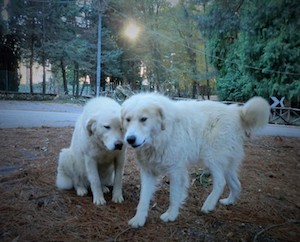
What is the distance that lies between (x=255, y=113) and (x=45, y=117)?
19.8ft

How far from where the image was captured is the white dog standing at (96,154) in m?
2.32

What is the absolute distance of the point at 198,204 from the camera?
2539 mm

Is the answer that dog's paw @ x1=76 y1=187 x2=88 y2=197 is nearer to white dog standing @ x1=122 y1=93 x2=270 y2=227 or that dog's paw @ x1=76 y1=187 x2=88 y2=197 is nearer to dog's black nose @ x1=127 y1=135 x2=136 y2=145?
white dog standing @ x1=122 y1=93 x2=270 y2=227

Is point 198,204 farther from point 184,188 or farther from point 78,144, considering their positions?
point 78,144

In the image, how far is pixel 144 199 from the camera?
219 centimetres

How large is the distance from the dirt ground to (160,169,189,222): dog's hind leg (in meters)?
0.08

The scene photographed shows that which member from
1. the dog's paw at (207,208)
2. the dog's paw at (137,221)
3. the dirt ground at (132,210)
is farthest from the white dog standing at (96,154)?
the dog's paw at (207,208)

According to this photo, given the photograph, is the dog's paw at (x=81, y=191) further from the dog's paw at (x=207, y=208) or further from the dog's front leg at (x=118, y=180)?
the dog's paw at (x=207, y=208)

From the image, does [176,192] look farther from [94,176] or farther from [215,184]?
[94,176]

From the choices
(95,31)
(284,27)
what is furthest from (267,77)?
(95,31)

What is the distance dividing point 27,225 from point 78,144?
97 centimetres

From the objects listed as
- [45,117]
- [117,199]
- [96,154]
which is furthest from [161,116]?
[45,117]

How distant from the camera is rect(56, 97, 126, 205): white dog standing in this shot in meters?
2.32

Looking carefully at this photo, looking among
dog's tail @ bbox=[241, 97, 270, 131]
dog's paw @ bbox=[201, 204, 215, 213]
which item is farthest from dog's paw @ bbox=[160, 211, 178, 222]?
dog's tail @ bbox=[241, 97, 270, 131]
